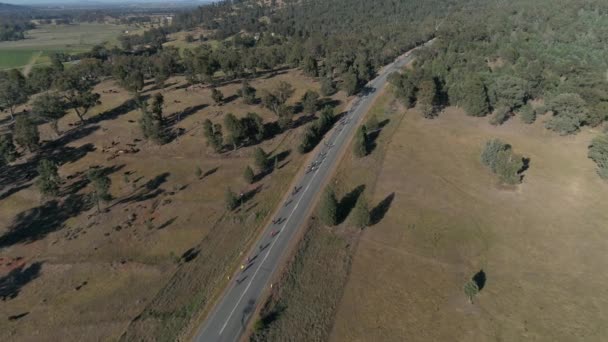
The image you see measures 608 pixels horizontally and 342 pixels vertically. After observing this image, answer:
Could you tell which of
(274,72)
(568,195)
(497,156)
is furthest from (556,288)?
(274,72)

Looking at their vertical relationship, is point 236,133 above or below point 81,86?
below

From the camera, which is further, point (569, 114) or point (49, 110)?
point (49, 110)

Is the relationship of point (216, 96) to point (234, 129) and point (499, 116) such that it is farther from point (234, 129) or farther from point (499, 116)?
point (499, 116)

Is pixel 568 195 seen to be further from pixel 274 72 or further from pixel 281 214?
pixel 274 72

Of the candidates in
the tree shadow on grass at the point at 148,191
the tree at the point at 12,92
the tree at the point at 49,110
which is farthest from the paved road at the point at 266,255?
the tree at the point at 12,92

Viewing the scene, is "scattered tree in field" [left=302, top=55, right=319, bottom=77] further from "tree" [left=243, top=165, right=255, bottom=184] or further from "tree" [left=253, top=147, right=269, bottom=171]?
"tree" [left=243, top=165, right=255, bottom=184]

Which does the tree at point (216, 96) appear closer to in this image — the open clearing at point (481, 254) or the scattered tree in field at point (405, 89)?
the scattered tree in field at point (405, 89)

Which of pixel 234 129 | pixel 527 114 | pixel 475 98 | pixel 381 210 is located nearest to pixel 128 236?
pixel 234 129

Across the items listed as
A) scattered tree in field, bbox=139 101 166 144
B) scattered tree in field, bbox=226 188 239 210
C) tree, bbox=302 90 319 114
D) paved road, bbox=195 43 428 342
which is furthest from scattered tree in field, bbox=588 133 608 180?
scattered tree in field, bbox=139 101 166 144
